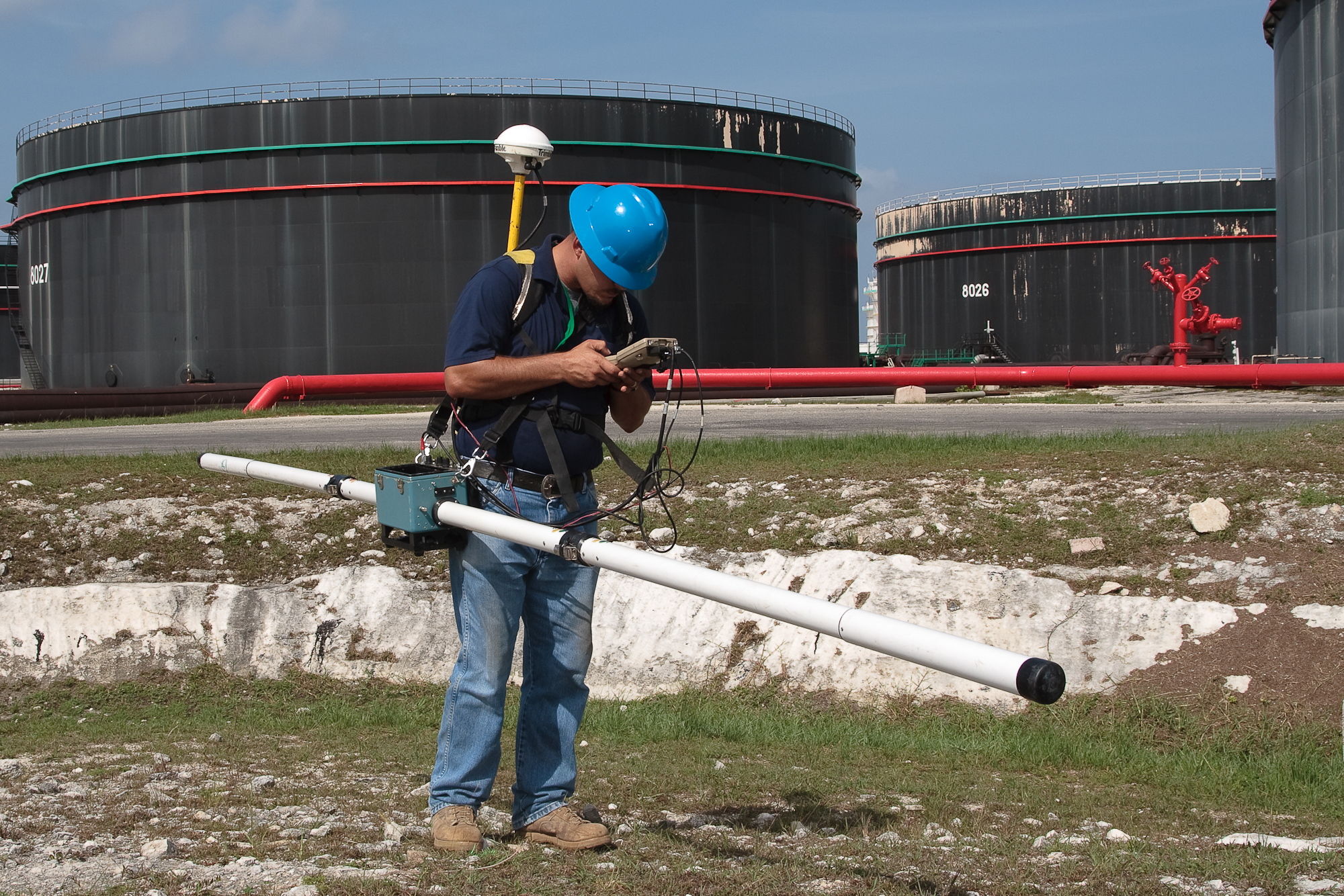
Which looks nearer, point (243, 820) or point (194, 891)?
point (194, 891)

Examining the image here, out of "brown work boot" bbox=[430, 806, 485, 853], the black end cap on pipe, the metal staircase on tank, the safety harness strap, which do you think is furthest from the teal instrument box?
the metal staircase on tank

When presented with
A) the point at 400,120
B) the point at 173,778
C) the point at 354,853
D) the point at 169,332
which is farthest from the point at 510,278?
the point at 169,332

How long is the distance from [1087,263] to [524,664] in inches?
1714

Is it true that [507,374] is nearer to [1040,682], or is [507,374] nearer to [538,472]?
[538,472]

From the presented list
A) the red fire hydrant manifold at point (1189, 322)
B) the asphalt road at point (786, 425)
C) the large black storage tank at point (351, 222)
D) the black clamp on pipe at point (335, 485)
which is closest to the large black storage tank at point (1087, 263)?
the red fire hydrant manifold at point (1189, 322)

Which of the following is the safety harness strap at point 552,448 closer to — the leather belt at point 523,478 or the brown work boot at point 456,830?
the leather belt at point 523,478

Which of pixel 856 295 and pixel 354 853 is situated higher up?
pixel 856 295

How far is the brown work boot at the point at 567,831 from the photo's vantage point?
3.73 meters

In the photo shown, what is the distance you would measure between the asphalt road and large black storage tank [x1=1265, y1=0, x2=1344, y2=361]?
26.8 ft

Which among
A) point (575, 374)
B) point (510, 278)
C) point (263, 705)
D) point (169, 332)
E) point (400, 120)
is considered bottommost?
point (263, 705)

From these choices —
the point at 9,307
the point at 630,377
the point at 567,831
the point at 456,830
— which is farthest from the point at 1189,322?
the point at 9,307

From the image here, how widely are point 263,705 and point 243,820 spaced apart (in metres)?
3.04

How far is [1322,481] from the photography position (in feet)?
24.7

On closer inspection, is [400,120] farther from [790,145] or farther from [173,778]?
[173,778]
